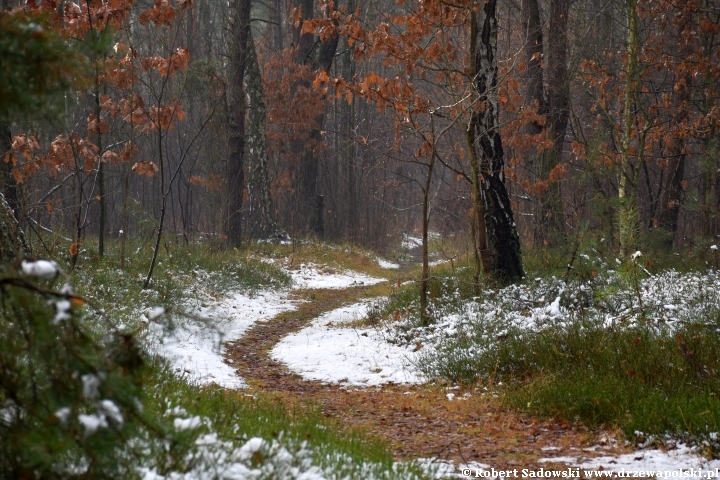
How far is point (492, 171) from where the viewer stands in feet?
34.6

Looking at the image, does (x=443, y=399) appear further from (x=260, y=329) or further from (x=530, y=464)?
(x=260, y=329)

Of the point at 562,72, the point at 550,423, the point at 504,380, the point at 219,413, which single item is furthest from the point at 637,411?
the point at 562,72

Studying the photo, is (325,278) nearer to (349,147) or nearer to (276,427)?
(349,147)

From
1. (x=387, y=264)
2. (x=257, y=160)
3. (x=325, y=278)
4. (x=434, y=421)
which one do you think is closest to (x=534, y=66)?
(x=325, y=278)

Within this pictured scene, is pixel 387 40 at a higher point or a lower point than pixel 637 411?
higher

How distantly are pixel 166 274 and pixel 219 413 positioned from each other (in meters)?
8.26

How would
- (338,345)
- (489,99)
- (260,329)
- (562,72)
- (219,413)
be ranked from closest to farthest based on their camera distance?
(219,413) < (338,345) < (489,99) < (260,329) < (562,72)

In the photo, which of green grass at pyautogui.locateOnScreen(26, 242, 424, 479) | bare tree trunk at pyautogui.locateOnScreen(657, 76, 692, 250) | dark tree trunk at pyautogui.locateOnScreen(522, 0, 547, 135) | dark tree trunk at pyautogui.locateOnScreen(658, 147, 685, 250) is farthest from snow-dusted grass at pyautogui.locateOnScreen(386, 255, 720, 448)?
dark tree trunk at pyautogui.locateOnScreen(658, 147, 685, 250)

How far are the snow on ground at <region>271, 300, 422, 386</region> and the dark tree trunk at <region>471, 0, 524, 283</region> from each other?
260cm

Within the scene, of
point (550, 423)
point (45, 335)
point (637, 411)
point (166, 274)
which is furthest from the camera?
point (166, 274)

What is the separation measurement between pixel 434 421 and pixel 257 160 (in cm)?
1591

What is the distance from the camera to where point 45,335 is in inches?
81.7

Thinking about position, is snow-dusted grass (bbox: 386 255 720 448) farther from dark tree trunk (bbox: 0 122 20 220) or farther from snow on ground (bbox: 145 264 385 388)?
dark tree trunk (bbox: 0 122 20 220)

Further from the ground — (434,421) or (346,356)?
(434,421)
